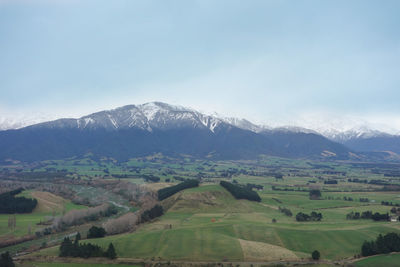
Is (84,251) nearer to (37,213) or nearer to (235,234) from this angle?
(235,234)

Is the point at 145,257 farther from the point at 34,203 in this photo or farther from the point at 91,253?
the point at 34,203

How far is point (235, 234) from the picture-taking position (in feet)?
312

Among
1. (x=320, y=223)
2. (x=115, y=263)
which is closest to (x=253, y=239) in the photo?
(x=320, y=223)

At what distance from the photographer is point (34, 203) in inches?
5399

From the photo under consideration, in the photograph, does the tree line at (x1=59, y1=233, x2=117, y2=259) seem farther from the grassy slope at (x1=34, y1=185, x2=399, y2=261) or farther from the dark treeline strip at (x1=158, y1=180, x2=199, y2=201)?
the dark treeline strip at (x1=158, y1=180, x2=199, y2=201)

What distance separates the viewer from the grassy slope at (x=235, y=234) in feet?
268

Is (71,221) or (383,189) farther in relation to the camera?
(383,189)

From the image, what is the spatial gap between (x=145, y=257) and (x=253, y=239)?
2950cm

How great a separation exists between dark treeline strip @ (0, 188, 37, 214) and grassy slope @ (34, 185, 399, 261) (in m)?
53.8

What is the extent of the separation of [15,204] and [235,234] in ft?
292

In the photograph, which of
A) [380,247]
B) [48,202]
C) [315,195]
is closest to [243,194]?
[315,195]

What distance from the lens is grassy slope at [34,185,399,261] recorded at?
81688mm

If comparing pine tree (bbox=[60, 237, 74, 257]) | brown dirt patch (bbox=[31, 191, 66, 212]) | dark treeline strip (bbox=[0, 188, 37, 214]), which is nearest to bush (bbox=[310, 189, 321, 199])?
brown dirt patch (bbox=[31, 191, 66, 212])

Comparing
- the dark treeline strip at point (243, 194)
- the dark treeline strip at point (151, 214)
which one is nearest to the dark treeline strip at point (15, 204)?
the dark treeline strip at point (151, 214)
